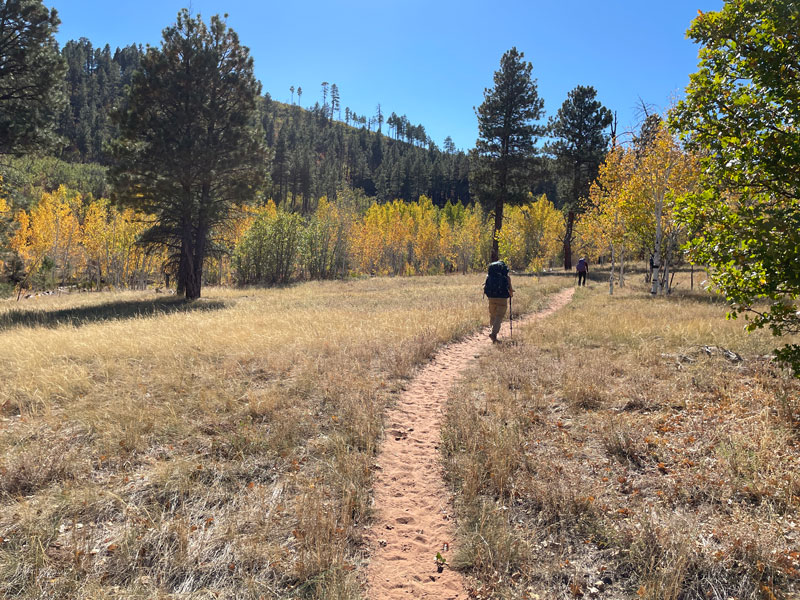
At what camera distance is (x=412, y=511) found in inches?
164

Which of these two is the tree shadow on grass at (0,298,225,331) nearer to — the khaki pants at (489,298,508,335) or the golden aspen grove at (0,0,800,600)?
the golden aspen grove at (0,0,800,600)

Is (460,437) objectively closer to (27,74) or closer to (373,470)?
(373,470)

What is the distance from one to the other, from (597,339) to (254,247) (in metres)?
35.4

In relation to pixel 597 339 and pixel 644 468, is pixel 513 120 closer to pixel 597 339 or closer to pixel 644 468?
pixel 597 339

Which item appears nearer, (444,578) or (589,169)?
(444,578)

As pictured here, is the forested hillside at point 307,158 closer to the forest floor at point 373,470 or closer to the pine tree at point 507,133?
the pine tree at point 507,133

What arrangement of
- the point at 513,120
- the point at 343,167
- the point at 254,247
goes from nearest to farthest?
the point at 513,120, the point at 254,247, the point at 343,167

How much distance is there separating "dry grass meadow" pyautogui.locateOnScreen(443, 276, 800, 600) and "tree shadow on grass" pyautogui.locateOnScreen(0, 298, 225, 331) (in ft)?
45.9

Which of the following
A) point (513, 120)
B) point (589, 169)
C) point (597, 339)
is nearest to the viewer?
point (597, 339)

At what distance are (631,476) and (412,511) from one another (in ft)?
8.35

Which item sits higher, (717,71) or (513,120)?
(513,120)

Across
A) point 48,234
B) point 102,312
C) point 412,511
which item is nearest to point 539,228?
point 102,312

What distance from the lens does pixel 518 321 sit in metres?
14.0

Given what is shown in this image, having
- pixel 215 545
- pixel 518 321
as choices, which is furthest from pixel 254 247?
pixel 215 545
